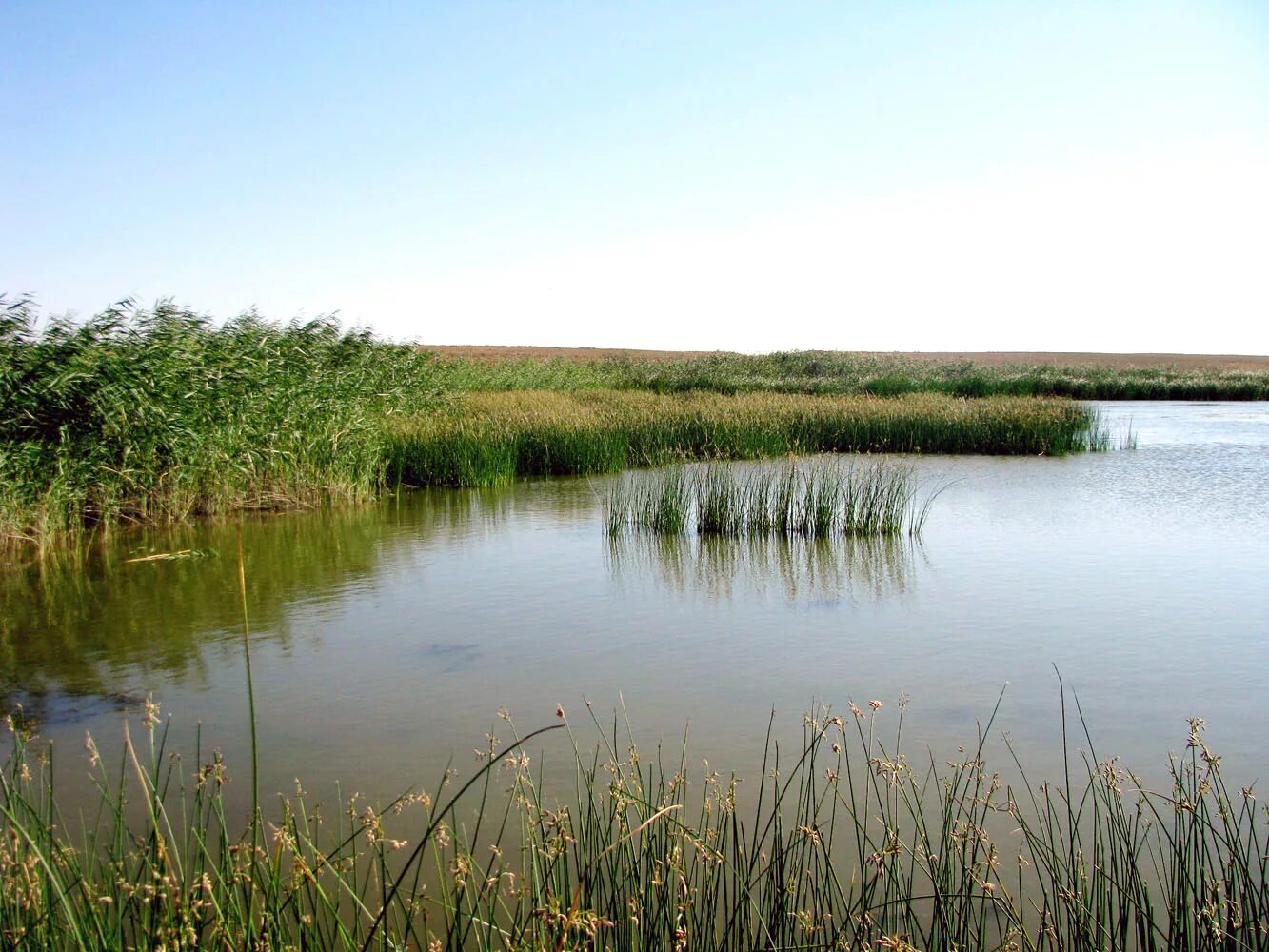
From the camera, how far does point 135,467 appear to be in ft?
30.5

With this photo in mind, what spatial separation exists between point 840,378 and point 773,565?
76.4 feet

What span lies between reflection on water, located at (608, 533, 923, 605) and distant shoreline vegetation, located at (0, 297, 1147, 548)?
4.07m

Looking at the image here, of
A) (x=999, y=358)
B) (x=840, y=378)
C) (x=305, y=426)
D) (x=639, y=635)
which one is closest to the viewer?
(x=639, y=635)

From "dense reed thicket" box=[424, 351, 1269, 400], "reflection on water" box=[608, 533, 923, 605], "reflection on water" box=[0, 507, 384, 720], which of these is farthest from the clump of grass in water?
"dense reed thicket" box=[424, 351, 1269, 400]

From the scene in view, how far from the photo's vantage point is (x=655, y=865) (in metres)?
2.35

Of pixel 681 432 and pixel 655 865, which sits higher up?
pixel 681 432

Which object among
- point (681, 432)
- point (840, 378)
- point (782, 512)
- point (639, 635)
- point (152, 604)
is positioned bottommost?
point (639, 635)

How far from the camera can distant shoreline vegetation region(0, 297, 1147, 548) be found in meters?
8.55

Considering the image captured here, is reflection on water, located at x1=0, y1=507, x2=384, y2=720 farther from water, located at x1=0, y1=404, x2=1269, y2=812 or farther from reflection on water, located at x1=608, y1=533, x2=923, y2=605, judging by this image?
reflection on water, located at x1=608, y1=533, x2=923, y2=605

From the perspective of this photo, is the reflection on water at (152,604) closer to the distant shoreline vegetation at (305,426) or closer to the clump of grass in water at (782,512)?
the distant shoreline vegetation at (305,426)

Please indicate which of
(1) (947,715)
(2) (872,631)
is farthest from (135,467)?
(1) (947,715)

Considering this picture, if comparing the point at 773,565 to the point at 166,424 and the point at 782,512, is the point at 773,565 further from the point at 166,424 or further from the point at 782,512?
the point at 166,424

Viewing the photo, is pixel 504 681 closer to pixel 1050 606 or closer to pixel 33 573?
pixel 1050 606

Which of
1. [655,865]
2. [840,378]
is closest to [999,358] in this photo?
[840,378]
